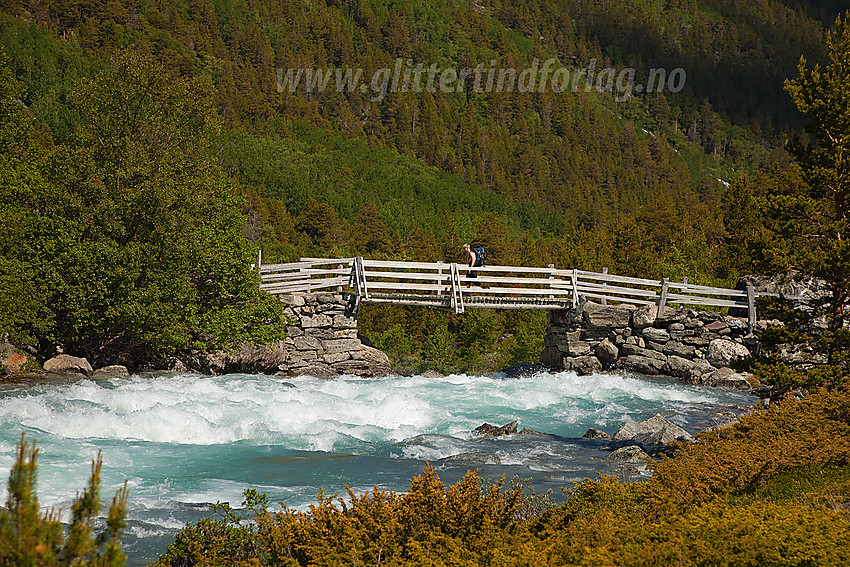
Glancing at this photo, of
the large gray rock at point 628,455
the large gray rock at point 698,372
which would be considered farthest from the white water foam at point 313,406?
the large gray rock at point 628,455

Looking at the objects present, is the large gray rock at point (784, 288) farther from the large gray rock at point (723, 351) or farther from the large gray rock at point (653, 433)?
the large gray rock at point (653, 433)

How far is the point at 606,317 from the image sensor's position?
24609 millimetres

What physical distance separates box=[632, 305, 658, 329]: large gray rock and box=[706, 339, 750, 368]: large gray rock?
1.95m

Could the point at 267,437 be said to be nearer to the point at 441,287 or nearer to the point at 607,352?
the point at 441,287

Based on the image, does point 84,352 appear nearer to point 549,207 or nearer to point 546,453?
point 546,453

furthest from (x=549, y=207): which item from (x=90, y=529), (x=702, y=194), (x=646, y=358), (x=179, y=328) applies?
→ (x=90, y=529)

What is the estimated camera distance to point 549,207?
108 metres

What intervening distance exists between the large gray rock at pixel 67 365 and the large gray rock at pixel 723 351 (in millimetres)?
17980

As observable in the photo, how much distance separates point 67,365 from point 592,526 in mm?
15634

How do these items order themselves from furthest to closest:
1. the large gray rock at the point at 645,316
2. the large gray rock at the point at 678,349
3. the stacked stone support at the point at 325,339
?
the large gray rock at the point at 645,316 → the large gray rock at the point at 678,349 → the stacked stone support at the point at 325,339

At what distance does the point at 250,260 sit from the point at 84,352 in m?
5.11

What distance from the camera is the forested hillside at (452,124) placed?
53656mm

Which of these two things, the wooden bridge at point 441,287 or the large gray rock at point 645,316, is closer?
the wooden bridge at point 441,287

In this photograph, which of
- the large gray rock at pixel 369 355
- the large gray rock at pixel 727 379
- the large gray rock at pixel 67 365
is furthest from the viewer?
the large gray rock at pixel 369 355
